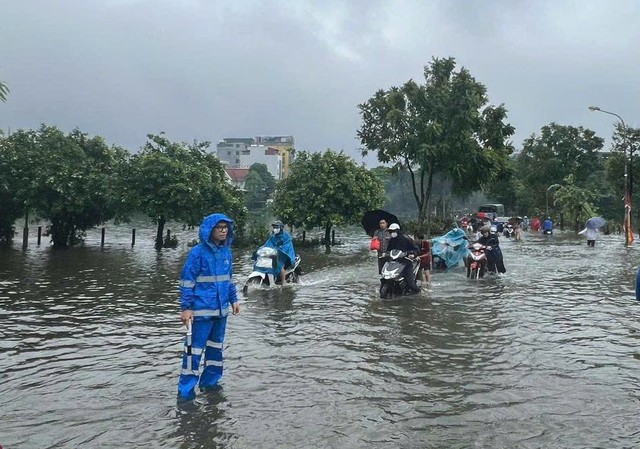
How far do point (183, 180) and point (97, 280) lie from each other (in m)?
10.6

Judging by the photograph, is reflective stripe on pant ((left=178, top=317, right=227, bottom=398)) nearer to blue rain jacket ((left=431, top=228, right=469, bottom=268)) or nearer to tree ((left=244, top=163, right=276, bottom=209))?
blue rain jacket ((left=431, top=228, right=469, bottom=268))

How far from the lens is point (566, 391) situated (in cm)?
611

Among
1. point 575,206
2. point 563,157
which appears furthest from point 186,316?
point 563,157

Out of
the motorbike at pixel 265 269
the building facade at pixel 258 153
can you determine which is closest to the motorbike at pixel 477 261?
the motorbike at pixel 265 269

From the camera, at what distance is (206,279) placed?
611 centimetres

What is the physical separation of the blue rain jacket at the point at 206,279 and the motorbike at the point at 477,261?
35.0ft

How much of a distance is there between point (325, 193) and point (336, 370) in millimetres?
20158

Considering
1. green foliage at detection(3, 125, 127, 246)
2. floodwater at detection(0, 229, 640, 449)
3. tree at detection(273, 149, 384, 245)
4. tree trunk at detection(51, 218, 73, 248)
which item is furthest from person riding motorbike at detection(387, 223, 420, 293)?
tree trunk at detection(51, 218, 73, 248)

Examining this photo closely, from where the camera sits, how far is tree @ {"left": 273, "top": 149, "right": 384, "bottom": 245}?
88.8ft

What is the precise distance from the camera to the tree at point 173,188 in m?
25.3

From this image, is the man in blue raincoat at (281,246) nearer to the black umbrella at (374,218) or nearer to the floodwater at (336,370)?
the floodwater at (336,370)

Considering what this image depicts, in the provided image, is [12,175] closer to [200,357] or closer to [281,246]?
[281,246]

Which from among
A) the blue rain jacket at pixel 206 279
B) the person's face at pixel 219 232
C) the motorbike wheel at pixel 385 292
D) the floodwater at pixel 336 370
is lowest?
the floodwater at pixel 336 370

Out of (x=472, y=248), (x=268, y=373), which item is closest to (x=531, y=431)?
(x=268, y=373)
